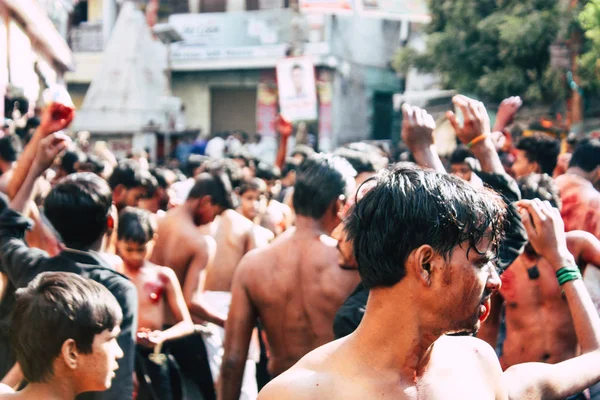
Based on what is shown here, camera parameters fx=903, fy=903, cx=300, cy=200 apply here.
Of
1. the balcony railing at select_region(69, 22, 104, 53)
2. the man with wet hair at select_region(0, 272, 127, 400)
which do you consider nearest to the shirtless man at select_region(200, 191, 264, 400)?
the man with wet hair at select_region(0, 272, 127, 400)

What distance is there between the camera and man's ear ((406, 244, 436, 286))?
198 cm

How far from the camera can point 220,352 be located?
5.70m

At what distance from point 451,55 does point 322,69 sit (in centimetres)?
748

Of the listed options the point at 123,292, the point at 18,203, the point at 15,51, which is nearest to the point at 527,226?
the point at 123,292

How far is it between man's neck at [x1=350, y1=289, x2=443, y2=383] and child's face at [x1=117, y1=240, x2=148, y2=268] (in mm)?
3272

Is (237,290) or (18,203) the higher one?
(18,203)

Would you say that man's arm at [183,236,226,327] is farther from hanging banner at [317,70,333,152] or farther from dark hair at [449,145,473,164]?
hanging banner at [317,70,333,152]

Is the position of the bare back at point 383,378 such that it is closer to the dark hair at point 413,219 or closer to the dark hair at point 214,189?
the dark hair at point 413,219

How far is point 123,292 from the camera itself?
3.48 m

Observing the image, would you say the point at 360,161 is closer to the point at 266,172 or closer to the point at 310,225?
the point at 310,225

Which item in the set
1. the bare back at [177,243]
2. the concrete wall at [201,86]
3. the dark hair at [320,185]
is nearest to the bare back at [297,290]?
the dark hair at [320,185]

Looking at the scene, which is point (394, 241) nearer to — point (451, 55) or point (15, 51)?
point (15, 51)

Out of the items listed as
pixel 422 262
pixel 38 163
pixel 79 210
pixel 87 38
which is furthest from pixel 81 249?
pixel 87 38

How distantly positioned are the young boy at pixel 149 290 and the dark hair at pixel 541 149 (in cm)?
294
